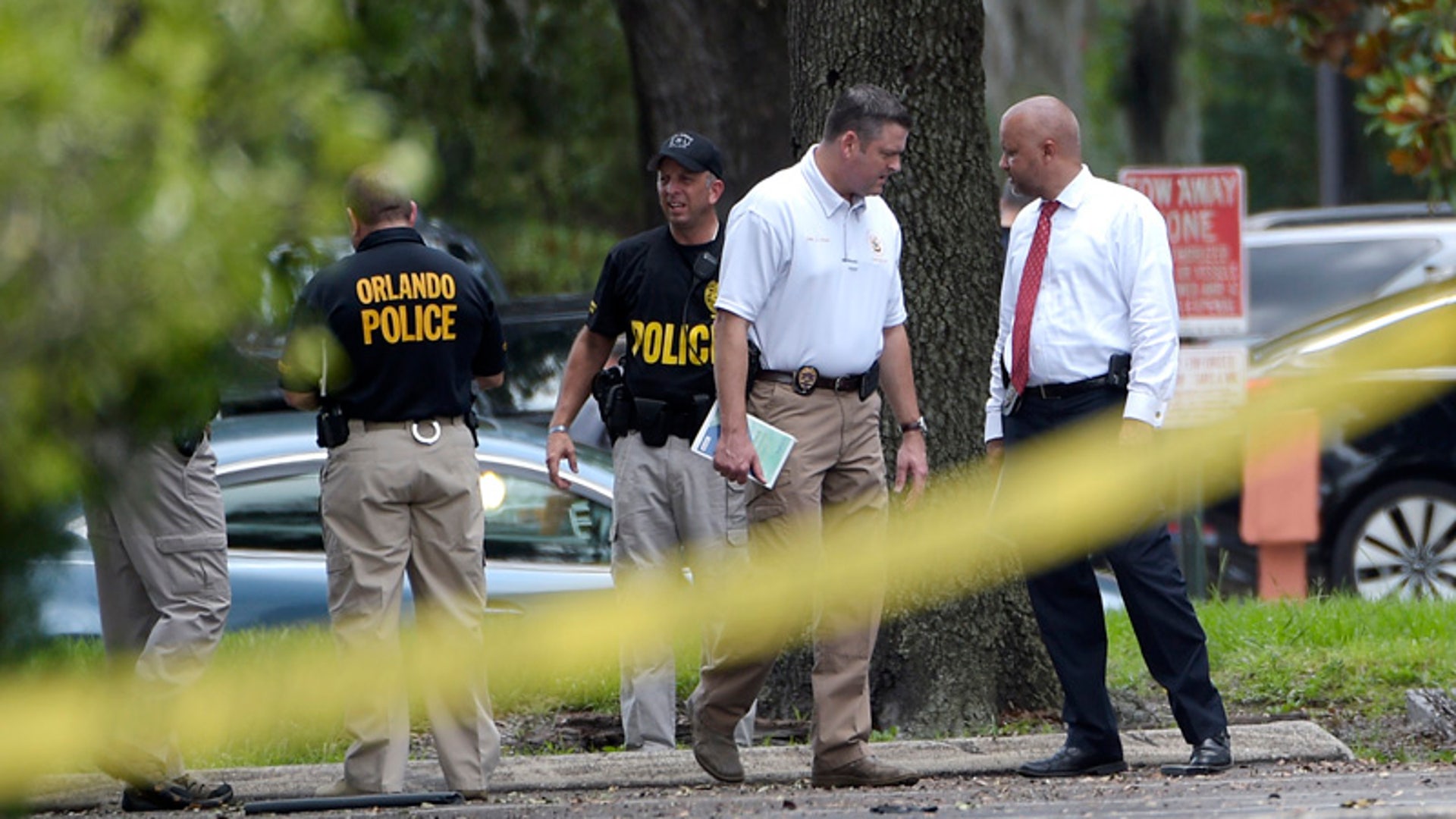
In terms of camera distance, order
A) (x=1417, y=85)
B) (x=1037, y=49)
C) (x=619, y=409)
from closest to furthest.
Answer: (x=619, y=409) < (x=1417, y=85) < (x=1037, y=49)

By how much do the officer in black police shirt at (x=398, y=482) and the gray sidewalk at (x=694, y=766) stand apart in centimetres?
25

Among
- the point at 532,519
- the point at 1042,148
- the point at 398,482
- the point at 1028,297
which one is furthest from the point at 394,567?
the point at 532,519

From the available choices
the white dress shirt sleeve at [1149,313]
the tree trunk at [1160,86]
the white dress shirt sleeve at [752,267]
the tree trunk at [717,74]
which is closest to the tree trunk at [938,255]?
the white dress shirt sleeve at [1149,313]

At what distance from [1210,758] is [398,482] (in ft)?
7.75

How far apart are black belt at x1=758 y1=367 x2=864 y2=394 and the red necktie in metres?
0.45

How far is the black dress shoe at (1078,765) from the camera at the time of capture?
21.6 ft

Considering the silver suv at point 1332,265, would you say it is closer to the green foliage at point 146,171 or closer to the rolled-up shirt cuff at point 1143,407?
the rolled-up shirt cuff at point 1143,407

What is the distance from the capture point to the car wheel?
39.1ft

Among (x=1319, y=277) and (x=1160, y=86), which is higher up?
(x=1160, y=86)

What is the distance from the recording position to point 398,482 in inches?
255

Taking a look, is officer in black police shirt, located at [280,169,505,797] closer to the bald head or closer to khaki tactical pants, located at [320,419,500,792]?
khaki tactical pants, located at [320,419,500,792]

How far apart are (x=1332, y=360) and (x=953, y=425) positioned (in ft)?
17.3

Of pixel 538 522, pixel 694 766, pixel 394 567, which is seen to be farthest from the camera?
pixel 538 522

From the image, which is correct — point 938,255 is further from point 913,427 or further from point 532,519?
point 532,519
